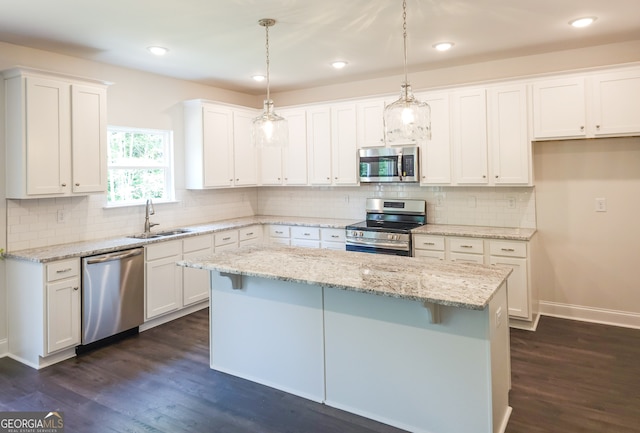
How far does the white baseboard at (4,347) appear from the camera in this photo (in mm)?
3695

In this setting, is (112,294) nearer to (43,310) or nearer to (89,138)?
(43,310)

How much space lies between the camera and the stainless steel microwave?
4.80m

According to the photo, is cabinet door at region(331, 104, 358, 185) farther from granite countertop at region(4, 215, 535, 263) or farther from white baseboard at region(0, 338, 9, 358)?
white baseboard at region(0, 338, 9, 358)

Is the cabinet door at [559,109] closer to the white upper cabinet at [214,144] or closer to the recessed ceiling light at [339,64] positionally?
the recessed ceiling light at [339,64]

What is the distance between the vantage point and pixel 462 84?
4.48 metres

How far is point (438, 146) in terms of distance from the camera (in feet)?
15.3

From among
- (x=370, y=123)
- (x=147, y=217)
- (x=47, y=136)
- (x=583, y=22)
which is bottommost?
(x=147, y=217)

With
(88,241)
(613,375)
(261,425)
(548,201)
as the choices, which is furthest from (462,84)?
(88,241)

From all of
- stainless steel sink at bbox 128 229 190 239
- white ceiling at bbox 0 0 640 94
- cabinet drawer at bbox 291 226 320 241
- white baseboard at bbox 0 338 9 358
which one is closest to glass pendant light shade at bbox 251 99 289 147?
white ceiling at bbox 0 0 640 94

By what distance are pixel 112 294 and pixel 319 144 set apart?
301cm

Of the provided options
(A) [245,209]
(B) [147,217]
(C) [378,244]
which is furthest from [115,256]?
(C) [378,244]

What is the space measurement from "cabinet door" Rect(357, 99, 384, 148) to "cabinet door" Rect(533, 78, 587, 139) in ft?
5.41

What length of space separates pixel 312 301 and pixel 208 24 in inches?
92.3
